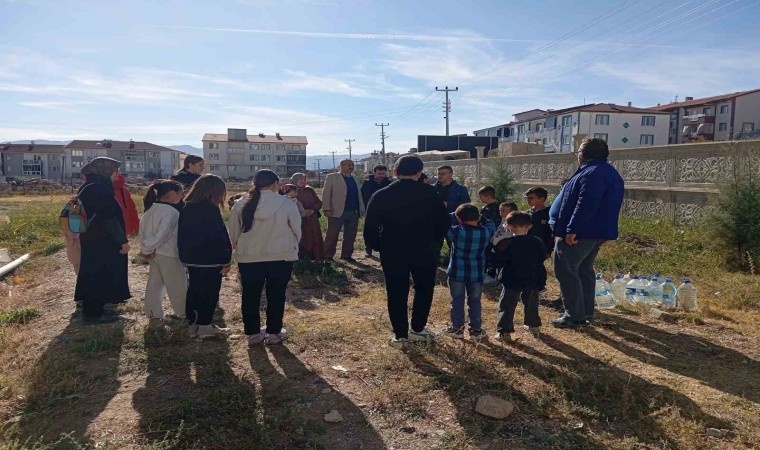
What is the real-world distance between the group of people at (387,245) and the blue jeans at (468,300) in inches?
0.4

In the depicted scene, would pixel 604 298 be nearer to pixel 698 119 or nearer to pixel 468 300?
pixel 468 300

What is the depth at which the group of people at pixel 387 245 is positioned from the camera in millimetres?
3943

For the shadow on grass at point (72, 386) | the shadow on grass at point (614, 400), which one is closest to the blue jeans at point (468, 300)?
the shadow on grass at point (614, 400)

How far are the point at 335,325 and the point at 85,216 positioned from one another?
2.66 m

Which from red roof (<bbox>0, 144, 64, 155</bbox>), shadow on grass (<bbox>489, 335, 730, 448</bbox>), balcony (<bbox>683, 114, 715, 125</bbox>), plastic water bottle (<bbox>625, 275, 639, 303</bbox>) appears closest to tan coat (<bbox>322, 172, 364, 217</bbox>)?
plastic water bottle (<bbox>625, 275, 639, 303</bbox>)

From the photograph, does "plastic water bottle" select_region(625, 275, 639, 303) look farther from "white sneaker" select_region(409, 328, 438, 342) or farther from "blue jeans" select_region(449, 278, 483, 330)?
"white sneaker" select_region(409, 328, 438, 342)

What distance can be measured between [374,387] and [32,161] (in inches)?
3603

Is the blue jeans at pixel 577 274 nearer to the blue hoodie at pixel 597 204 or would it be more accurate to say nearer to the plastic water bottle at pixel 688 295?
the blue hoodie at pixel 597 204

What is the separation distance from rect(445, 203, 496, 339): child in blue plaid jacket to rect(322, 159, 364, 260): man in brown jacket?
393cm

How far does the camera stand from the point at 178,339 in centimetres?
432

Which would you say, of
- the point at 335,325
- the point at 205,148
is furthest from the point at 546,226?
the point at 205,148

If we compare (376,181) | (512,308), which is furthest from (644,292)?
(376,181)

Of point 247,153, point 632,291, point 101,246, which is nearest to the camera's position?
point 101,246

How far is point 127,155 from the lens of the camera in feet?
259
